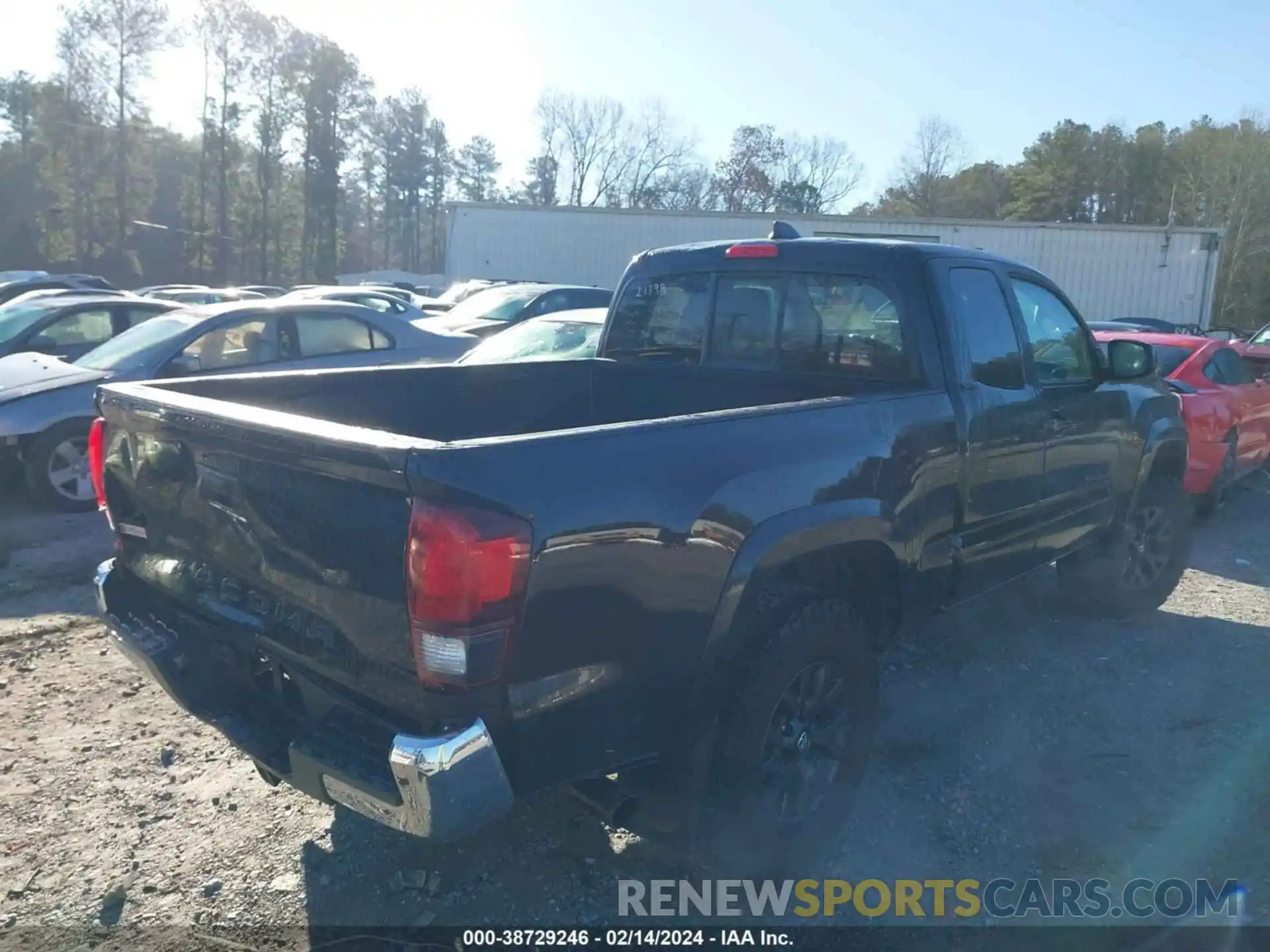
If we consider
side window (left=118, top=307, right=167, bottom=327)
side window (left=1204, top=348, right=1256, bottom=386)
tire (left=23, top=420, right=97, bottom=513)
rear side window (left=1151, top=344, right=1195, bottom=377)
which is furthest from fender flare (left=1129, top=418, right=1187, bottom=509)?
side window (left=118, top=307, right=167, bottom=327)

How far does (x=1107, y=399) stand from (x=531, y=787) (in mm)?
3904

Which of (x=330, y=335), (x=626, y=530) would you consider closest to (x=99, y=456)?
(x=626, y=530)

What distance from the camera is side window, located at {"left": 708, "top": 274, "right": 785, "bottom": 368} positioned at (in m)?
4.50

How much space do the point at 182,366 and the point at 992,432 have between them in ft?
21.1

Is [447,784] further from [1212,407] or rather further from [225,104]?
[225,104]

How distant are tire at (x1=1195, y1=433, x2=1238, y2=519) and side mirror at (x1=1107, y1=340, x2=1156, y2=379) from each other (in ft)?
13.1

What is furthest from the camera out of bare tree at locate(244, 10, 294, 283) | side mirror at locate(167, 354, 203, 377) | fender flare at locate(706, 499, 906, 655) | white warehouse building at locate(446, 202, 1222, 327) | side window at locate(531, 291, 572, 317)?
bare tree at locate(244, 10, 294, 283)

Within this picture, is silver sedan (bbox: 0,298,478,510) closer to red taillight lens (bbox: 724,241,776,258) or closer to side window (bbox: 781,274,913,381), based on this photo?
red taillight lens (bbox: 724,241,776,258)

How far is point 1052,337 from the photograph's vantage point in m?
4.90

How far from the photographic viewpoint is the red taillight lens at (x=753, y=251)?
4.49 metres

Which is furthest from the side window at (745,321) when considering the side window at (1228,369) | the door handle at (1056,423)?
the side window at (1228,369)

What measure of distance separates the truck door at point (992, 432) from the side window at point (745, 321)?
73 centimetres

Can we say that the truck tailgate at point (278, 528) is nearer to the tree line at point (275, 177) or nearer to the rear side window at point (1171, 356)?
the rear side window at point (1171, 356)

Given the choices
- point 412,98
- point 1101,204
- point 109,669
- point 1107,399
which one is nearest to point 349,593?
point 109,669
